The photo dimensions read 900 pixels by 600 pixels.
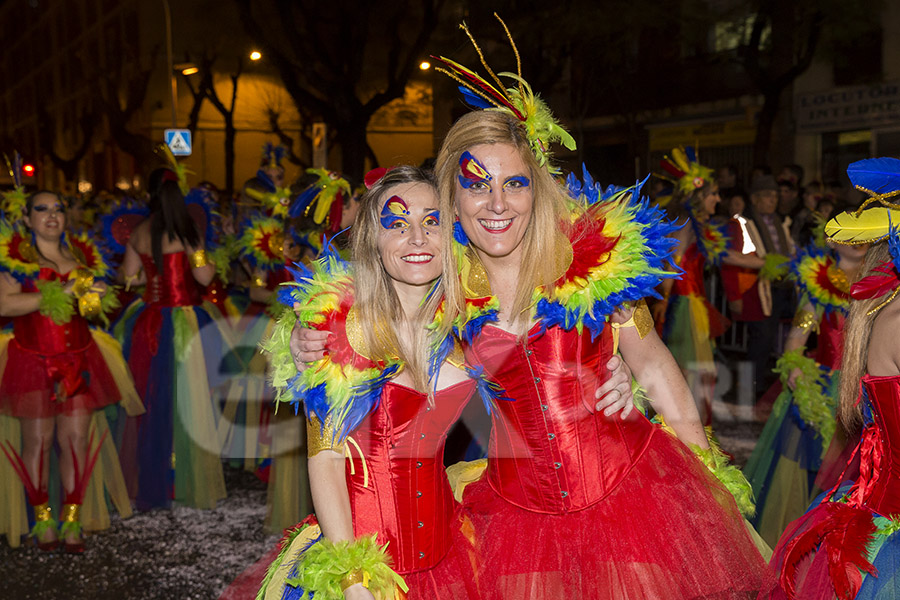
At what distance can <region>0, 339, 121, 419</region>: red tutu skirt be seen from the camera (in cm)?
452

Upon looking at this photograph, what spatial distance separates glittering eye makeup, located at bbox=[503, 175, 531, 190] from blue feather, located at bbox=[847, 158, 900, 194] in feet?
2.58

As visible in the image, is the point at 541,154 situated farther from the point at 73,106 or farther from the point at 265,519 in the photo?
the point at 73,106

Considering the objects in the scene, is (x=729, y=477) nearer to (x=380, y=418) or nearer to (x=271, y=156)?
(x=380, y=418)

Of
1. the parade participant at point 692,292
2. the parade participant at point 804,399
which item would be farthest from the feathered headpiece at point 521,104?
the parade participant at point 692,292

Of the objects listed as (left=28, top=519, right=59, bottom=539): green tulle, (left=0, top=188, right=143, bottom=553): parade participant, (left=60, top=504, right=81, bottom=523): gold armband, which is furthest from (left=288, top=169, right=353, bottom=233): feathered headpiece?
(left=28, top=519, right=59, bottom=539): green tulle

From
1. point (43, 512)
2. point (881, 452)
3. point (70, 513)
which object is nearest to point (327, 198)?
point (70, 513)

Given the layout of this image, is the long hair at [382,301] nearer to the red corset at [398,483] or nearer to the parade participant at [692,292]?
the red corset at [398,483]

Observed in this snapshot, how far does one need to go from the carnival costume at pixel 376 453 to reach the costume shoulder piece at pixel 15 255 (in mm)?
2733

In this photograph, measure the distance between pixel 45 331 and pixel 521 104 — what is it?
3.22m

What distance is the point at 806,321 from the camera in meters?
4.22

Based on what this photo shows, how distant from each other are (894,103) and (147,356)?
1245 centimetres

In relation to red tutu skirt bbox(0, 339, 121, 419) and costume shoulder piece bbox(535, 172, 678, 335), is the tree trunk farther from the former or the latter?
costume shoulder piece bbox(535, 172, 678, 335)

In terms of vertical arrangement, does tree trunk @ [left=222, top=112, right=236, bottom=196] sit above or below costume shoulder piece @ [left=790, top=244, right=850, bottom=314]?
above

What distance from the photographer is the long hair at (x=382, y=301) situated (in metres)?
2.15
